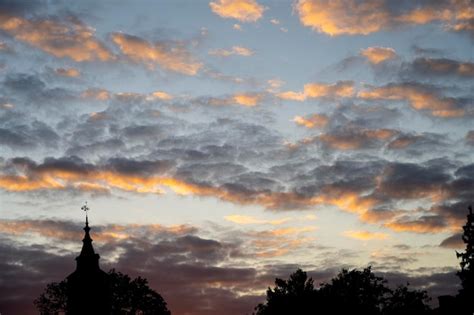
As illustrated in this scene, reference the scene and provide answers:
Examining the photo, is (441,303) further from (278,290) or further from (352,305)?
(278,290)

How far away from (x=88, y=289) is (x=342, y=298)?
31069mm

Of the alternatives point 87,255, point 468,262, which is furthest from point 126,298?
point 468,262

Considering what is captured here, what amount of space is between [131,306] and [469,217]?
6229 cm

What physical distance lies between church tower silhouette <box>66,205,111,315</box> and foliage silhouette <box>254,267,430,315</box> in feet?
66.9

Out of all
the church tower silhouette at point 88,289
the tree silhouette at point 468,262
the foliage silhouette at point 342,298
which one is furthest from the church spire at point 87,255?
the tree silhouette at point 468,262

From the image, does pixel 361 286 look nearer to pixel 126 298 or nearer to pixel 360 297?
pixel 360 297

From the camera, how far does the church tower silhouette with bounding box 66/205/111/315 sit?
69.8 metres

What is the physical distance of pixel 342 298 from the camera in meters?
70.7

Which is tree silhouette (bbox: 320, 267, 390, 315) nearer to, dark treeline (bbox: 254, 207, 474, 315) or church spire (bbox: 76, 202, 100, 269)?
dark treeline (bbox: 254, 207, 474, 315)

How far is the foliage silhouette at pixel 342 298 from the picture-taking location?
63000 mm

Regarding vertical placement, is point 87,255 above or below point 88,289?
above

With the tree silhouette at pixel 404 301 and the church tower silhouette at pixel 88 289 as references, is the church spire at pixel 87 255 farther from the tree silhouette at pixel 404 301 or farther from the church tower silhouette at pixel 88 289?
the tree silhouette at pixel 404 301

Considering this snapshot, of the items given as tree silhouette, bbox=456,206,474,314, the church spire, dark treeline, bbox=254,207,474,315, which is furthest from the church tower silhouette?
tree silhouette, bbox=456,206,474,314

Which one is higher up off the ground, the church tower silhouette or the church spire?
the church spire
